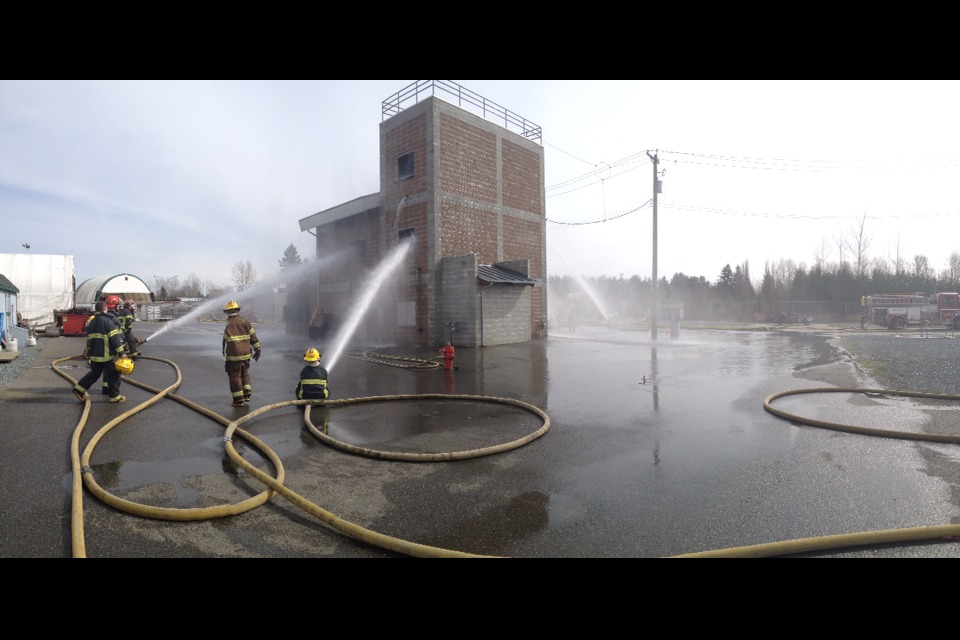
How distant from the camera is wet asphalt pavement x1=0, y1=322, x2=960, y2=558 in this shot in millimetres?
3475

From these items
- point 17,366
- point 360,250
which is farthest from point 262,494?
point 360,250

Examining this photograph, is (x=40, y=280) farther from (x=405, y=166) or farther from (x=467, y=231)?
(x=467, y=231)

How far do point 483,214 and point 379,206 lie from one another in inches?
191

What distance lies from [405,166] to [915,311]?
3646 cm

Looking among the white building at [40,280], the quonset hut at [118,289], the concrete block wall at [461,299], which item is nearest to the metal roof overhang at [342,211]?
the concrete block wall at [461,299]

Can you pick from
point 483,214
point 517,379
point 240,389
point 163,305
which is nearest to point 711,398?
point 517,379

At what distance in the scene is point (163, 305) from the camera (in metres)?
47.3

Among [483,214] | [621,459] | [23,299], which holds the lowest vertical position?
[621,459]

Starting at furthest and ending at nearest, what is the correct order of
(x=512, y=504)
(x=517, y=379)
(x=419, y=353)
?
(x=419, y=353) < (x=517, y=379) < (x=512, y=504)

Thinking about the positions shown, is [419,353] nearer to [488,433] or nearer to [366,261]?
[366,261]

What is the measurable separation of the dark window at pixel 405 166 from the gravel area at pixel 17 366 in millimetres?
14039

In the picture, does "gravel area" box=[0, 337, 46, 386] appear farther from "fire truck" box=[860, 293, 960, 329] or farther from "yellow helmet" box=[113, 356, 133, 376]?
"fire truck" box=[860, 293, 960, 329]

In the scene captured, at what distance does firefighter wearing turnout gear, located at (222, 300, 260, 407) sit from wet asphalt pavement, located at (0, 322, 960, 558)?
329mm

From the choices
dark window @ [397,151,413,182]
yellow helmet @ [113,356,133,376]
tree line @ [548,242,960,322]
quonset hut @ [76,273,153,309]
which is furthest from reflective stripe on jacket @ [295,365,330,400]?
quonset hut @ [76,273,153,309]
